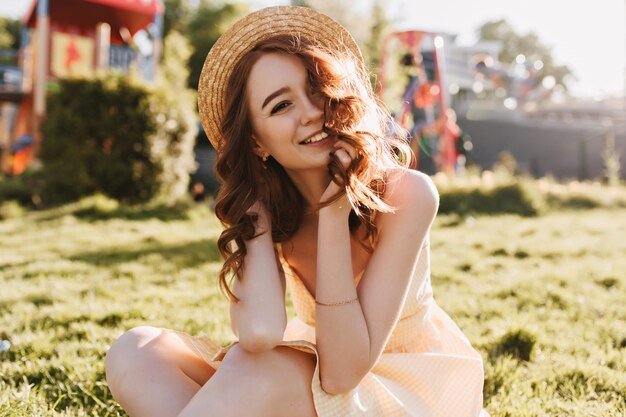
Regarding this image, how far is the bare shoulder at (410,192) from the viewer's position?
5.50ft

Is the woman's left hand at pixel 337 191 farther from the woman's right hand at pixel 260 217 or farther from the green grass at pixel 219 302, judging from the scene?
the green grass at pixel 219 302

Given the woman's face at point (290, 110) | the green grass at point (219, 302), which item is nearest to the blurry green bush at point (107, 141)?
the green grass at point (219, 302)

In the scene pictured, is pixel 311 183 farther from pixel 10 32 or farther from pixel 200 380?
pixel 10 32

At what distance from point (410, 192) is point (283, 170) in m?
0.52

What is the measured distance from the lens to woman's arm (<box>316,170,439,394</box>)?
4.99 ft

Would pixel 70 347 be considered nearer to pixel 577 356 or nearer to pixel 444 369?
pixel 444 369

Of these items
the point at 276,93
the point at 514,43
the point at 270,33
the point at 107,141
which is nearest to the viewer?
the point at 276,93

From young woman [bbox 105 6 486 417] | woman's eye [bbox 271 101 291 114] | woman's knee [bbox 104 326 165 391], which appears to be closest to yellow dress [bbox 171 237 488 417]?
young woman [bbox 105 6 486 417]

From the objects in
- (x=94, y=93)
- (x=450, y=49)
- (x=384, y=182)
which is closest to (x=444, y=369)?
(x=384, y=182)

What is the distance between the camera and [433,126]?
10.9 metres

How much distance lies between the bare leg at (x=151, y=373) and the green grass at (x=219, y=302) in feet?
1.33

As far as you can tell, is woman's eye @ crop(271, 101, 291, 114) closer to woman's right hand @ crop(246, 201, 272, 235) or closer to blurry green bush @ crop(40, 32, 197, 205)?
woman's right hand @ crop(246, 201, 272, 235)

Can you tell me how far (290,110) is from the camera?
174cm

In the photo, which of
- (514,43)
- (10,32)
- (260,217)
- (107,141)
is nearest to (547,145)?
(107,141)
